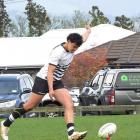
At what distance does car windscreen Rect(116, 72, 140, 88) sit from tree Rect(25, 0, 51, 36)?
267ft

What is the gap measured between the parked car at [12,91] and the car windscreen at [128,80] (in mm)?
3058

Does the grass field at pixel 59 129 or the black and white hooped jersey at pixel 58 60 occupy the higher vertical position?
the black and white hooped jersey at pixel 58 60

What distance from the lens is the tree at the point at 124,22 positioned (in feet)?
370

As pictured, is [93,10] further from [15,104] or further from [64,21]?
[15,104]

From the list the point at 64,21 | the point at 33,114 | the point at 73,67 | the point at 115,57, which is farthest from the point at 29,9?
the point at 33,114

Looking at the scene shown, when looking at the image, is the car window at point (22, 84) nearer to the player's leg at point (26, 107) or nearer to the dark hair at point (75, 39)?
the player's leg at point (26, 107)

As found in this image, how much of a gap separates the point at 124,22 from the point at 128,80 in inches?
3743

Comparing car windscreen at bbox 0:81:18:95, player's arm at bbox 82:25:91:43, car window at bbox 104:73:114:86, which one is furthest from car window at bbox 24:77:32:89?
player's arm at bbox 82:25:91:43

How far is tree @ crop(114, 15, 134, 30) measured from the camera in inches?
4444

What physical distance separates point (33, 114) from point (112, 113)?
108 inches

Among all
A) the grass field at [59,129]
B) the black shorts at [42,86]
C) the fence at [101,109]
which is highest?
the black shorts at [42,86]

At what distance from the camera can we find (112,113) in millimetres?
21484

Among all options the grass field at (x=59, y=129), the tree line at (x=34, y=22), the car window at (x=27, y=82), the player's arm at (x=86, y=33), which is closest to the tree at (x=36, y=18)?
the tree line at (x=34, y=22)

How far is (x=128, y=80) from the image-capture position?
21.6 metres
